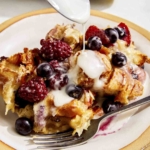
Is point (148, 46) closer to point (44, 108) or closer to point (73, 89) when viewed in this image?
point (73, 89)

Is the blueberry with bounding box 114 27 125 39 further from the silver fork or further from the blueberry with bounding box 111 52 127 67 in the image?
the silver fork

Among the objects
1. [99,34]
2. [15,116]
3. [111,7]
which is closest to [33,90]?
[15,116]

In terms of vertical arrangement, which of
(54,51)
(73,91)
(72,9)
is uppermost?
(72,9)

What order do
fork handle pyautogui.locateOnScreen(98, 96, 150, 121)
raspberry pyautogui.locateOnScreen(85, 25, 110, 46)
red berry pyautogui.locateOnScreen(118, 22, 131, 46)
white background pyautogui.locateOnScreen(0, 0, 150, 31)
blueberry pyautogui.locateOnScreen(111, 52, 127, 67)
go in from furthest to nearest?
white background pyautogui.locateOnScreen(0, 0, 150, 31) → red berry pyautogui.locateOnScreen(118, 22, 131, 46) → raspberry pyautogui.locateOnScreen(85, 25, 110, 46) → blueberry pyautogui.locateOnScreen(111, 52, 127, 67) → fork handle pyautogui.locateOnScreen(98, 96, 150, 121)

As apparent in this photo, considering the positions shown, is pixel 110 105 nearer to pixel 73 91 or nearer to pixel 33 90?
pixel 73 91

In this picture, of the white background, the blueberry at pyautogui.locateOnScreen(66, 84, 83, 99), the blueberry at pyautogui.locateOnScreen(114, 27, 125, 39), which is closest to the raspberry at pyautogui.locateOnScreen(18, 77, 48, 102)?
the blueberry at pyautogui.locateOnScreen(66, 84, 83, 99)

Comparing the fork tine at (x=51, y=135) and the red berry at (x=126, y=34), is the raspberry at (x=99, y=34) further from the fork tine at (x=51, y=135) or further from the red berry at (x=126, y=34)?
the fork tine at (x=51, y=135)

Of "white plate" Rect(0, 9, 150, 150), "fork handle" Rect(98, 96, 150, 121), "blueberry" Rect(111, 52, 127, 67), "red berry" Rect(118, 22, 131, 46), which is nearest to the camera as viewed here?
"white plate" Rect(0, 9, 150, 150)

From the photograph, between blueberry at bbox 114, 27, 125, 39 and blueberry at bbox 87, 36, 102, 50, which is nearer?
blueberry at bbox 87, 36, 102, 50
